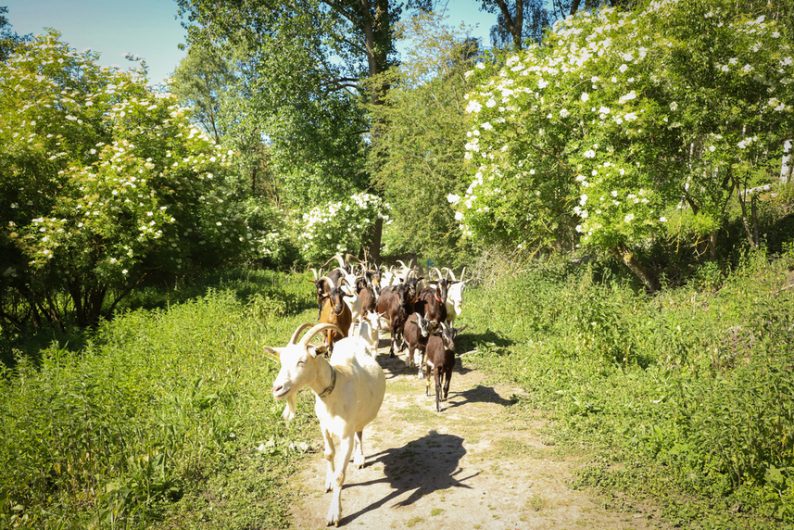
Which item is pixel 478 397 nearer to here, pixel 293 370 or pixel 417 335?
pixel 417 335

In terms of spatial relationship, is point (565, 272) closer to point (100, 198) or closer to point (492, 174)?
point (492, 174)

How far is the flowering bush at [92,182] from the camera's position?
12.2 metres

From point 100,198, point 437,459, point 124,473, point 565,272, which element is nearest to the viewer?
point 124,473

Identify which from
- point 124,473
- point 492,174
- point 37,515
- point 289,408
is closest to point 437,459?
point 289,408

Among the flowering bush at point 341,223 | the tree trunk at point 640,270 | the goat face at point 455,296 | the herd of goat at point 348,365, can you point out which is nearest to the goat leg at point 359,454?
the herd of goat at point 348,365

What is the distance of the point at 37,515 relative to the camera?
482cm

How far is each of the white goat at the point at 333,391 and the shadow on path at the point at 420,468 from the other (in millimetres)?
455

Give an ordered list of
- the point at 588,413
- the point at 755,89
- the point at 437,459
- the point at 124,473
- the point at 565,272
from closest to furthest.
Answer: the point at 124,473
the point at 437,459
the point at 588,413
the point at 755,89
the point at 565,272

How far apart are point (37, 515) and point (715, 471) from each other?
6378 millimetres

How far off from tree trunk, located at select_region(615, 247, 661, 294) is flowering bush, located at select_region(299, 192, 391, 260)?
11.1 metres

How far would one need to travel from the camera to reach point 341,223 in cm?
2088

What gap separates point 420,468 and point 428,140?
13564 millimetres

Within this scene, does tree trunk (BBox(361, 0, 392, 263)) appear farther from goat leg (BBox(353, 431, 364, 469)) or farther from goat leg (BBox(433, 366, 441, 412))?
goat leg (BBox(353, 431, 364, 469))

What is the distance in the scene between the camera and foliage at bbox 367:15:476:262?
1748 centimetres
